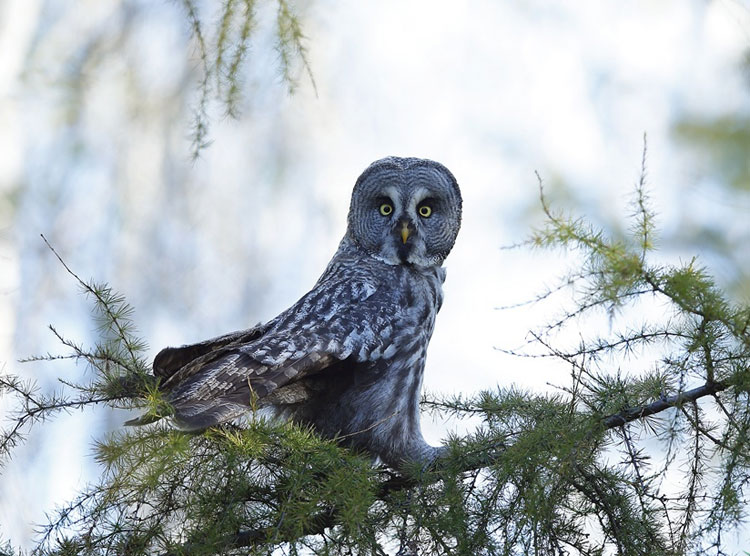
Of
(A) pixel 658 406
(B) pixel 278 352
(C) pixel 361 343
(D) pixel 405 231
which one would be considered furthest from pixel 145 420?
(D) pixel 405 231

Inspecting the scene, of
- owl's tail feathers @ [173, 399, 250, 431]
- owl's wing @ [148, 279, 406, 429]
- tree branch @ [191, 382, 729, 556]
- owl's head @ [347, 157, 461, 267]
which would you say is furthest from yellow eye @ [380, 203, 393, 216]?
tree branch @ [191, 382, 729, 556]

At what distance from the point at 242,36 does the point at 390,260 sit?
1.08 meters

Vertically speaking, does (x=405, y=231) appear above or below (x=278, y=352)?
above

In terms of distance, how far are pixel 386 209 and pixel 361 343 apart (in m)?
0.83

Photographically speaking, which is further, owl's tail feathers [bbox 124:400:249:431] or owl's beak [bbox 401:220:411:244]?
owl's beak [bbox 401:220:411:244]

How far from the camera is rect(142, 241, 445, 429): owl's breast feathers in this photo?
248cm

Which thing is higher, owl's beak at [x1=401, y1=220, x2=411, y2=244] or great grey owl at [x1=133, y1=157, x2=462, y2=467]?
owl's beak at [x1=401, y1=220, x2=411, y2=244]

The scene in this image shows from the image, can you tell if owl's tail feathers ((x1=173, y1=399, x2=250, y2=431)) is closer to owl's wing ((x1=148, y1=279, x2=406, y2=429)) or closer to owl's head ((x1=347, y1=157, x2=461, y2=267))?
owl's wing ((x1=148, y1=279, x2=406, y2=429))

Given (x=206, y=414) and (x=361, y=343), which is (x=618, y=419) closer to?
(x=206, y=414)

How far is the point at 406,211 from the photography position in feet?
12.1

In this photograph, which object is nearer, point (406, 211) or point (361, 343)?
point (361, 343)

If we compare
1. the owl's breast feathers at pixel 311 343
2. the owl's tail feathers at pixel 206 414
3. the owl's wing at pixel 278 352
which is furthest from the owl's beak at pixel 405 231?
the owl's tail feathers at pixel 206 414

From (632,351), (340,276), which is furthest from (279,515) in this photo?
(340,276)

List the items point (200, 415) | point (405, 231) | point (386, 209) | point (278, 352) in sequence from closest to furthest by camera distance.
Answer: point (200, 415)
point (278, 352)
point (405, 231)
point (386, 209)
